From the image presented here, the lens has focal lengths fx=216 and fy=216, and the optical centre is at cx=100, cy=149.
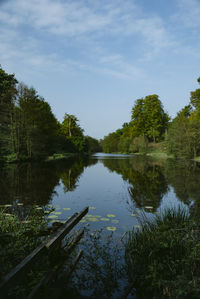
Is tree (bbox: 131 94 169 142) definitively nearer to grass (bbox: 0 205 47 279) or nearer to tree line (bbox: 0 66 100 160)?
tree line (bbox: 0 66 100 160)

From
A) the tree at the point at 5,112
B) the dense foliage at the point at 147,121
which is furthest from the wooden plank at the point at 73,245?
the dense foliage at the point at 147,121

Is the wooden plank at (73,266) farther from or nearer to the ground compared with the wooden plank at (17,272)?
nearer to the ground

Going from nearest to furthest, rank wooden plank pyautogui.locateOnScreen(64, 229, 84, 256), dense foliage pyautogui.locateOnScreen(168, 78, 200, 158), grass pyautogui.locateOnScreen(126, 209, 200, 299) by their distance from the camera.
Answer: grass pyautogui.locateOnScreen(126, 209, 200, 299) → wooden plank pyautogui.locateOnScreen(64, 229, 84, 256) → dense foliage pyautogui.locateOnScreen(168, 78, 200, 158)

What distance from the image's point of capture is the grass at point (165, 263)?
2.80 metres

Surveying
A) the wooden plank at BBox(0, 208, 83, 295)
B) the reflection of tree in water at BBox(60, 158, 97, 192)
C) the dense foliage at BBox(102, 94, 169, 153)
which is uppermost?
the dense foliage at BBox(102, 94, 169, 153)

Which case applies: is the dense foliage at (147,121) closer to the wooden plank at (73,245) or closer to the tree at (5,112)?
the tree at (5,112)

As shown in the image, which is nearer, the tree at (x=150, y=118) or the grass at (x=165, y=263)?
the grass at (x=165, y=263)

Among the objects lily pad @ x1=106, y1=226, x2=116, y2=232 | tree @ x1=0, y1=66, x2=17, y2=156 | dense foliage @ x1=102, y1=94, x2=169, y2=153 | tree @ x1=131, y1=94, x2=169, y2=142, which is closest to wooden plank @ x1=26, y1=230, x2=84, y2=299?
lily pad @ x1=106, y1=226, x2=116, y2=232

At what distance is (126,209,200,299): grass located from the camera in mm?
2804

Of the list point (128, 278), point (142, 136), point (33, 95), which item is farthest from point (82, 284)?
point (142, 136)

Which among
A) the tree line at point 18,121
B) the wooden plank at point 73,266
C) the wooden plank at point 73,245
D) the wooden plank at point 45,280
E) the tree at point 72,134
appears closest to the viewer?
the wooden plank at point 45,280

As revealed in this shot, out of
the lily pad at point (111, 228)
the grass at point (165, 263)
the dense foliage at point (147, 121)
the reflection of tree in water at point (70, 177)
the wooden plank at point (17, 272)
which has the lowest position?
the lily pad at point (111, 228)

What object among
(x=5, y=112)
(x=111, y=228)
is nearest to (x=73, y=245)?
(x=111, y=228)

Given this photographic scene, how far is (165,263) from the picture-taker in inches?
137
